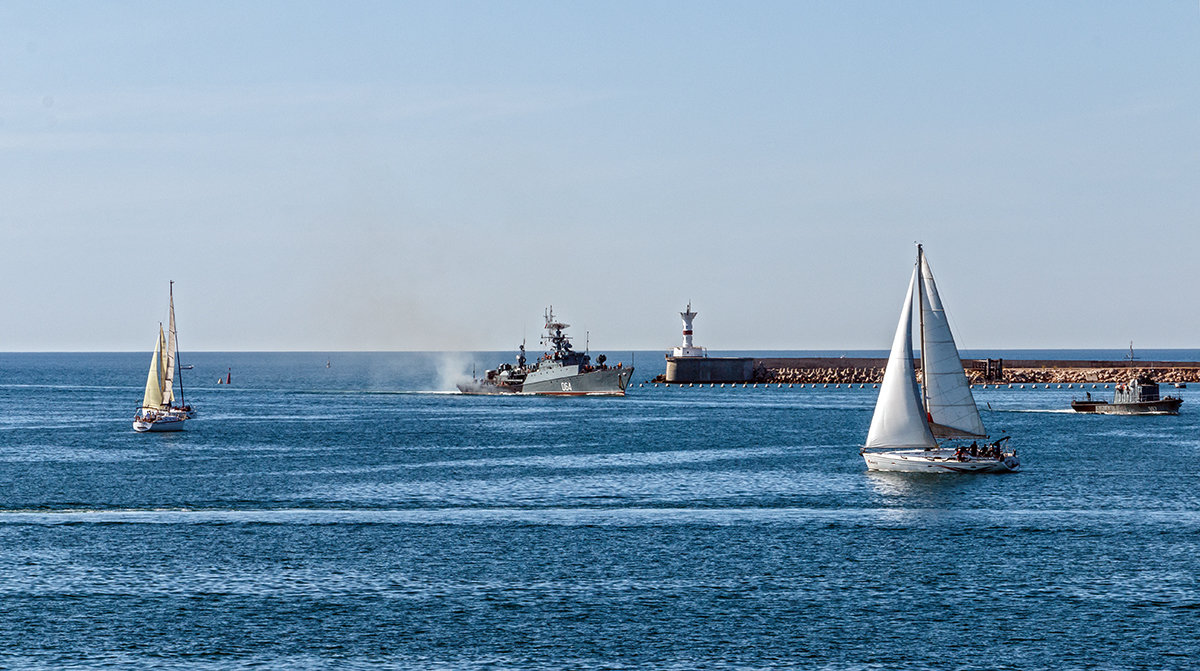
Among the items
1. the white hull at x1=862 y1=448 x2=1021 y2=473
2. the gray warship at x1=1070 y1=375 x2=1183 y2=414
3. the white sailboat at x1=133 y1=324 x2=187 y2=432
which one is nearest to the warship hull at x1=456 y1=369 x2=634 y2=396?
the gray warship at x1=1070 y1=375 x2=1183 y2=414

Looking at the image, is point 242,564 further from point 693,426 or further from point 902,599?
point 693,426

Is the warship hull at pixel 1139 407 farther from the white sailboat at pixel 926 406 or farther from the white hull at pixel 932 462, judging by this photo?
the white sailboat at pixel 926 406

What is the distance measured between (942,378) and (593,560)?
111 ft

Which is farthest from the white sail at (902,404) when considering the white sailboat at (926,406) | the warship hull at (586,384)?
the warship hull at (586,384)

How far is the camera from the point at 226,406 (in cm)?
17475

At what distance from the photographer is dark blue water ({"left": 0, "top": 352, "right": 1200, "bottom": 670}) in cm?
3619

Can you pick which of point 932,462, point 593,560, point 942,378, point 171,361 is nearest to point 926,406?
point 942,378

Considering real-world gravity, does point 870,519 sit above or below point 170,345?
below

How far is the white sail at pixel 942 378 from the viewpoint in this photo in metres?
74.5

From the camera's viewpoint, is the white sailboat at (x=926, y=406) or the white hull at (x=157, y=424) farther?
the white hull at (x=157, y=424)

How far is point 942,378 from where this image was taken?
75.1 metres

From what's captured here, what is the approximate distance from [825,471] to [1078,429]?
160 feet

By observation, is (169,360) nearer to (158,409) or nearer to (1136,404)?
(158,409)

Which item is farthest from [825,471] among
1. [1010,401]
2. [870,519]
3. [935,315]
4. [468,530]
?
[1010,401]
